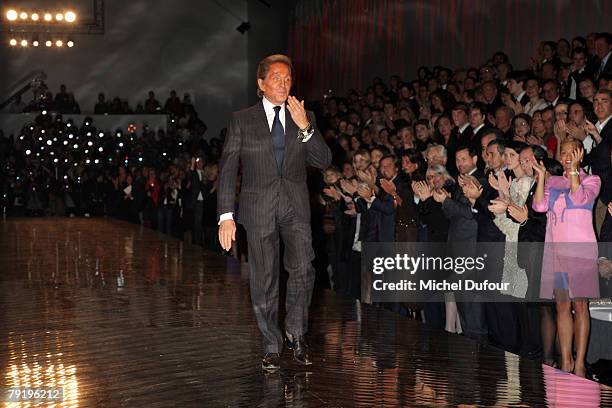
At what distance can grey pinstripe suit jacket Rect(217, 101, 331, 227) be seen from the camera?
4320 mm

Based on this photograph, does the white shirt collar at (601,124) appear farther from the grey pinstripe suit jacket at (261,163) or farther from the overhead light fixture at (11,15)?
the overhead light fixture at (11,15)

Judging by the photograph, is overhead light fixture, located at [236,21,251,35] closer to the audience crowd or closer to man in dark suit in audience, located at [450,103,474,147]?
the audience crowd

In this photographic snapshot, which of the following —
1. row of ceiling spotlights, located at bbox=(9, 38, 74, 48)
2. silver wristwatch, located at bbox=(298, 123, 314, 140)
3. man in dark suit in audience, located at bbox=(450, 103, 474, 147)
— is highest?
row of ceiling spotlights, located at bbox=(9, 38, 74, 48)

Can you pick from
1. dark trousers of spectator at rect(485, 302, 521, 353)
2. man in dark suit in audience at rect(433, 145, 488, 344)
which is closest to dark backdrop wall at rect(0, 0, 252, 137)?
man in dark suit in audience at rect(433, 145, 488, 344)

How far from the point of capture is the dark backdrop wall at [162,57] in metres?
22.9

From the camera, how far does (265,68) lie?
14.0 ft

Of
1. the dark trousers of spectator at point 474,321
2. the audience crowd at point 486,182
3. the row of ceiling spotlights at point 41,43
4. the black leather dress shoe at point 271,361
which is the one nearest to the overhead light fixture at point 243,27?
the row of ceiling spotlights at point 41,43

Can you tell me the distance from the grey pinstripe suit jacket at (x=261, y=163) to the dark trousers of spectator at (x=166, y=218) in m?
10.4

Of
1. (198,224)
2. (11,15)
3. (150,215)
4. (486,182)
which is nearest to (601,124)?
(486,182)

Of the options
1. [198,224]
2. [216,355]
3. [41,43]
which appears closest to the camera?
[216,355]

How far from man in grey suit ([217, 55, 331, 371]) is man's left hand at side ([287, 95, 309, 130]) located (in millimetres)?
55

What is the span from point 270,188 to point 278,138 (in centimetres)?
23

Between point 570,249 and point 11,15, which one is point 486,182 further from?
point 11,15

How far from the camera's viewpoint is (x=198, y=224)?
516 inches
